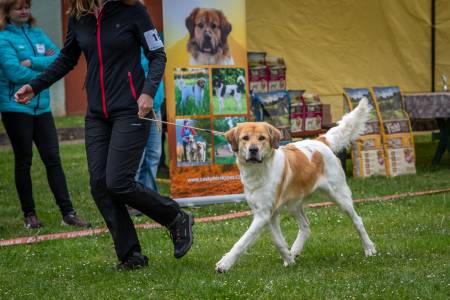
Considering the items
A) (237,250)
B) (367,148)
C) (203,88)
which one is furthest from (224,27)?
(237,250)

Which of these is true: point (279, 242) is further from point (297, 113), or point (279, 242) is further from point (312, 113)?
point (312, 113)

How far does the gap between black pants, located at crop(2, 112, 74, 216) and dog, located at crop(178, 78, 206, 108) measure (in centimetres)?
162

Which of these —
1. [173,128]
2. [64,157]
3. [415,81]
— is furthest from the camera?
[64,157]

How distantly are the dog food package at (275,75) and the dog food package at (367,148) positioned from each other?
3.76 ft

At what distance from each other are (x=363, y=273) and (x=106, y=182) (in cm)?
186

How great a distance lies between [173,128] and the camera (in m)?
8.74

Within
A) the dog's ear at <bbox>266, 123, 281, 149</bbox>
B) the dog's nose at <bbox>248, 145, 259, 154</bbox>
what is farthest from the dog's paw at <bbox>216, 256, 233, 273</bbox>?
the dog's ear at <bbox>266, 123, 281, 149</bbox>

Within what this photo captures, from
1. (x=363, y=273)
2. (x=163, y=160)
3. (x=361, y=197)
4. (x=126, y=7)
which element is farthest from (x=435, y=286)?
(x=163, y=160)

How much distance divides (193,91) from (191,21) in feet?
2.54

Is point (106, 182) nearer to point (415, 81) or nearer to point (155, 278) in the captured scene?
point (155, 278)

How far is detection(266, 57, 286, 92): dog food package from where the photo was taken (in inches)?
393

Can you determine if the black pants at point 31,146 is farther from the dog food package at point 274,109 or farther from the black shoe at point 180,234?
the dog food package at point 274,109

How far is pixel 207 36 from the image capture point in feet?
28.5

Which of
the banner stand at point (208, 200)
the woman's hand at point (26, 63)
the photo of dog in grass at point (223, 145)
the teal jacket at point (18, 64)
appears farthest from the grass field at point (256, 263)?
the woman's hand at point (26, 63)
